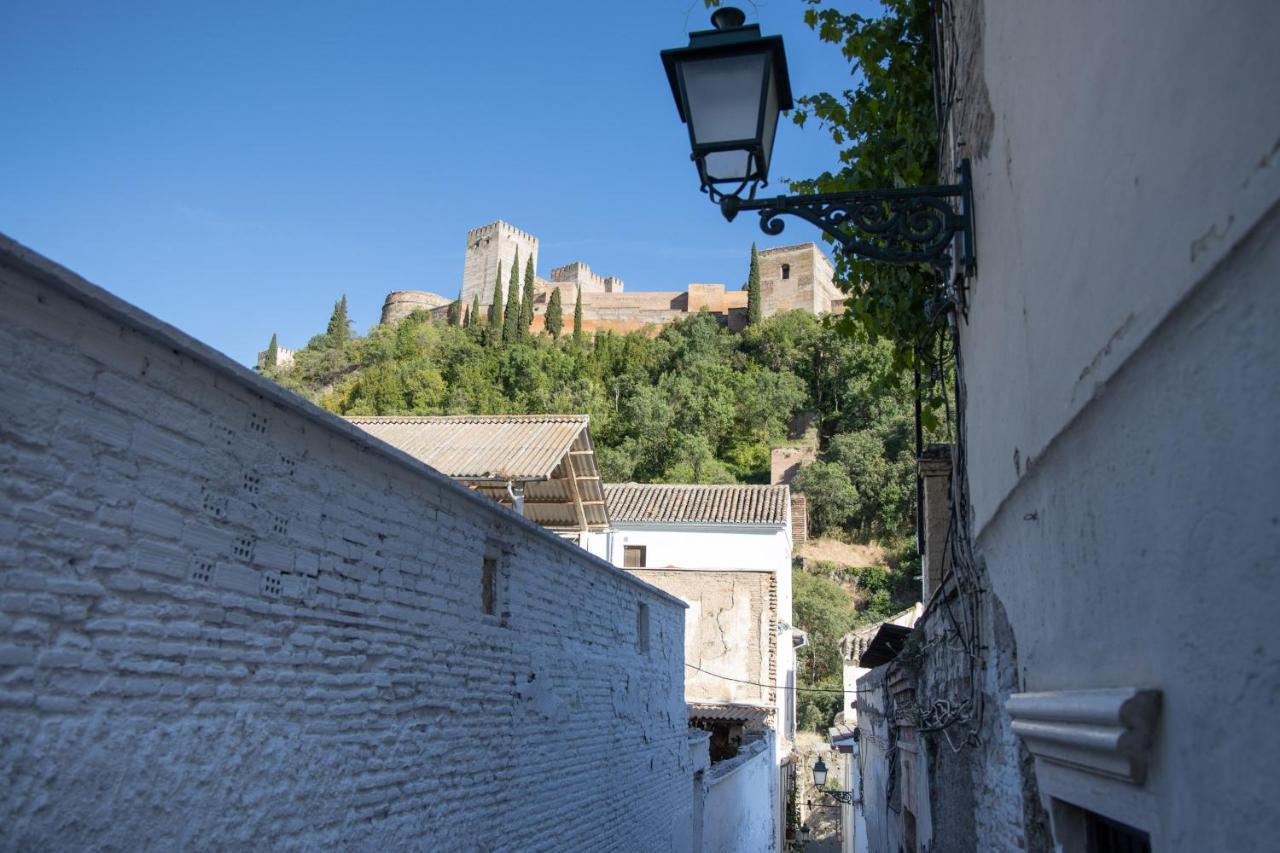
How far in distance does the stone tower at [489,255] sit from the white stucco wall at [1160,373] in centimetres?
7759

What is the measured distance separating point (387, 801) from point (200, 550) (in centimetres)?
211

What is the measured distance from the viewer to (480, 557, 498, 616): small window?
7.18 meters

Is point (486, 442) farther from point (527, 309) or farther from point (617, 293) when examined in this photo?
point (617, 293)

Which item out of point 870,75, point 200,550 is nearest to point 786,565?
point 870,75

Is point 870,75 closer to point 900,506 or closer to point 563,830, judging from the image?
point 563,830

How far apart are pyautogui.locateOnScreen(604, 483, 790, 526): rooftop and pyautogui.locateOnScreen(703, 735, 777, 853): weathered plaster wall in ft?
23.4

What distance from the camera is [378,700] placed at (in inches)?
209

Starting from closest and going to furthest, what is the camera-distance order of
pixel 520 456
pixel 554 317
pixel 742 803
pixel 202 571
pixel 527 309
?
pixel 202 571 → pixel 520 456 → pixel 742 803 → pixel 527 309 → pixel 554 317

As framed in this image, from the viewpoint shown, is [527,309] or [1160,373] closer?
[1160,373]

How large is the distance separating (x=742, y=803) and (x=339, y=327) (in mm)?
60128

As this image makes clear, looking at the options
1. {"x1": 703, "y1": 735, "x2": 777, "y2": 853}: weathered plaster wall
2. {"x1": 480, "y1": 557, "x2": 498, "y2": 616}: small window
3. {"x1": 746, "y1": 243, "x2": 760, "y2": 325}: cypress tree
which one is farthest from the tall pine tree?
{"x1": 480, "y1": 557, "x2": 498, "y2": 616}: small window

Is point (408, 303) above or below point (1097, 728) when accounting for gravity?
above

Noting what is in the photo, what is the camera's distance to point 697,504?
2733cm

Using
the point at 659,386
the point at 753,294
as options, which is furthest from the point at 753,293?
the point at 659,386
